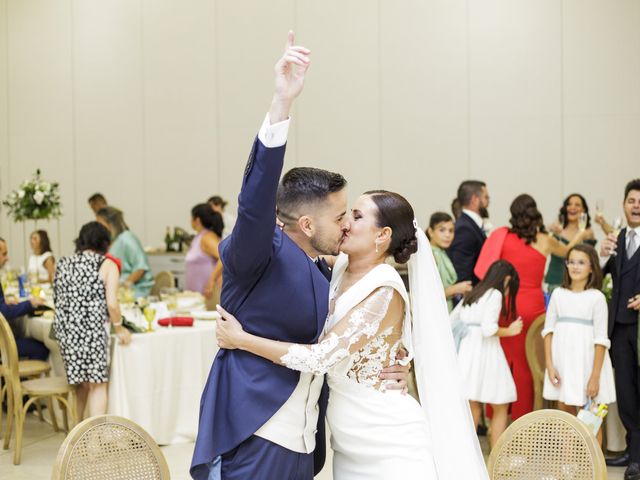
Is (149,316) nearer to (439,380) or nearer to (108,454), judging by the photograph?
(108,454)

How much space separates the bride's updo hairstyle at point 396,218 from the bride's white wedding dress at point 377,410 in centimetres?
12

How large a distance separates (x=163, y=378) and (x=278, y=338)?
360cm

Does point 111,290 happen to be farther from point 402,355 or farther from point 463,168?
point 463,168

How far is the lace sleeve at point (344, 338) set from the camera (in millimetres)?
2270

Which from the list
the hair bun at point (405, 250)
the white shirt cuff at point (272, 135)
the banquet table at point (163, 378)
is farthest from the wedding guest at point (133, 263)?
the white shirt cuff at point (272, 135)

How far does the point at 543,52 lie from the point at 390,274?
26.2 feet

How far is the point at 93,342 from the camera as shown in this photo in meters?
5.46

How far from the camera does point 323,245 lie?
7.85 feet

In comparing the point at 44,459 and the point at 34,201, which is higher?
the point at 34,201

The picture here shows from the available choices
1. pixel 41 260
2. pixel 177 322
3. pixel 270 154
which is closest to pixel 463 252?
pixel 177 322

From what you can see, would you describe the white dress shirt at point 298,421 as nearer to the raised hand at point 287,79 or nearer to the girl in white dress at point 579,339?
the raised hand at point 287,79

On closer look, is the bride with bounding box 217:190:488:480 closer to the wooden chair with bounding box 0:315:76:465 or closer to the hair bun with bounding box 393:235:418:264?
the hair bun with bounding box 393:235:418:264

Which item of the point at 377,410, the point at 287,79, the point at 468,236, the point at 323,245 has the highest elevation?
the point at 287,79

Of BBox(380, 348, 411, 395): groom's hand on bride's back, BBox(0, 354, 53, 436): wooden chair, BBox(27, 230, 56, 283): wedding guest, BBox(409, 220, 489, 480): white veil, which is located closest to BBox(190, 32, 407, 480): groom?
BBox(380, 348, 411, 395): groom's hand on bride's back
